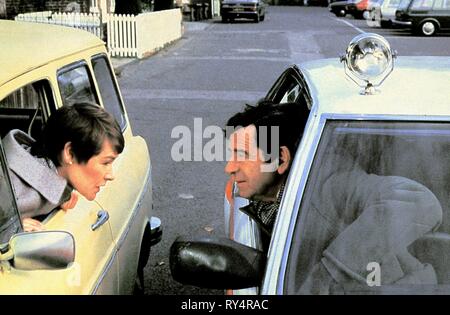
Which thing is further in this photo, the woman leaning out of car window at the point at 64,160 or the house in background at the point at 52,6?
the house in background at the point at 52,6

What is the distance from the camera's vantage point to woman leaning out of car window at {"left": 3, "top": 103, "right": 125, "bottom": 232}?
265 cm

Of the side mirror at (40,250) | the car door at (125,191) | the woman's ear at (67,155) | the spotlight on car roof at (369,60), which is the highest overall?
the spotlight on car roof at (369,60)

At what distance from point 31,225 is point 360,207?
1214 millimetres

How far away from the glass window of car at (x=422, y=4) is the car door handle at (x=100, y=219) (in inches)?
1008

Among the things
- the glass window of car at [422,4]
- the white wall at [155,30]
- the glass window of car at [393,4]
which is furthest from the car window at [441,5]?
the white wall at [155,30]

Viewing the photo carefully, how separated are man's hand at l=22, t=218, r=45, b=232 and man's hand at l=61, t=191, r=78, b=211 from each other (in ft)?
0.72

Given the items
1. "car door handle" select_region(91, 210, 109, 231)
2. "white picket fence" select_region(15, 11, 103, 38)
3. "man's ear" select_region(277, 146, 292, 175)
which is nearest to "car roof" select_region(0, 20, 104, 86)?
"car door handle" select_region(91, 210, 109, 231)

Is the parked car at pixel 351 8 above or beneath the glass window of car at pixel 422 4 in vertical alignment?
beneath

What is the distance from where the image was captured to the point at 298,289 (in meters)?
2.10

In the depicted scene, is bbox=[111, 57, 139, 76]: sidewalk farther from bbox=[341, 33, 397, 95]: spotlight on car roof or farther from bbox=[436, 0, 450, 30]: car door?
bbox=[341, 33, 397, 95]: spotlight on car roof

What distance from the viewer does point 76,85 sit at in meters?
3.36

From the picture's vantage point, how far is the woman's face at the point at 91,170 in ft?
8.88

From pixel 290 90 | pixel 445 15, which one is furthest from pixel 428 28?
pixel 290 90

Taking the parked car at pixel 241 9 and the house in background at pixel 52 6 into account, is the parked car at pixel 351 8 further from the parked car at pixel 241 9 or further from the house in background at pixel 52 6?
the house in background at pixel 52 6
